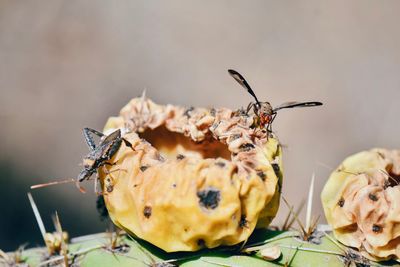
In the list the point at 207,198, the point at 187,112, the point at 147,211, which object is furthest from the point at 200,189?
the point at 187,112

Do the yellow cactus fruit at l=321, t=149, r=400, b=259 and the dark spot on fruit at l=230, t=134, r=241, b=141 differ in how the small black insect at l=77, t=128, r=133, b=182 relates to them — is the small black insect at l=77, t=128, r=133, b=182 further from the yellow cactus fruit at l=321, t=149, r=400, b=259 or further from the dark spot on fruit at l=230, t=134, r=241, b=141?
the yellow cactus fruit at l=321, t=149, r=400, b=259

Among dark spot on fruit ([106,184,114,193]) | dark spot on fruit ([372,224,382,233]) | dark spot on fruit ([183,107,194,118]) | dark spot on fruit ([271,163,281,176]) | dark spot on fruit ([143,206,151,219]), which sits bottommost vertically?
dark spot on fruit ([372,224,382,233])

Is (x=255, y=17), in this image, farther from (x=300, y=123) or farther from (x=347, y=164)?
(x=347, y=164)

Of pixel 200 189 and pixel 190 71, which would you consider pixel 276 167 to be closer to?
pixel 200 189

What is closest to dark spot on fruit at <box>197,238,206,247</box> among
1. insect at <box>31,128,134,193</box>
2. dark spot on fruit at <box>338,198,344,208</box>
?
insect at <box>31,128,134,193</box>

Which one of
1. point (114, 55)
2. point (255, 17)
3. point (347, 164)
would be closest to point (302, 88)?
point (255, 17)
